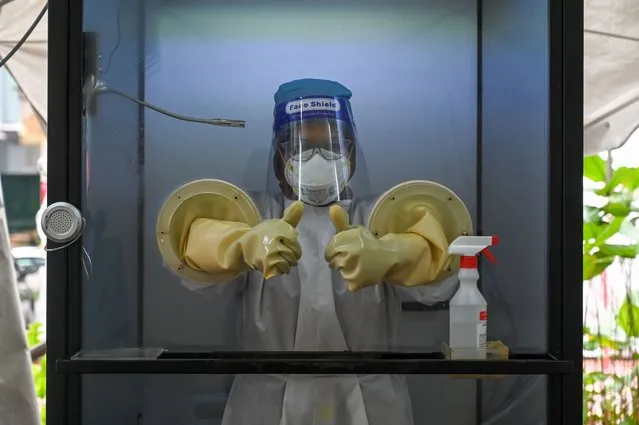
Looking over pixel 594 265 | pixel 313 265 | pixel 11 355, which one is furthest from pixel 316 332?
pixel 594 265

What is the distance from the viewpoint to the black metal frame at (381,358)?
33.7 inches

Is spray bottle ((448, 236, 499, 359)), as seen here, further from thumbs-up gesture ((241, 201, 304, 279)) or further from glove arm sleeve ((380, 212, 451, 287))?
thumbs-up gesture ((241, 201, 304, 279))

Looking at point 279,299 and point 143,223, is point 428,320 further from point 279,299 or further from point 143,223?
point 143,223

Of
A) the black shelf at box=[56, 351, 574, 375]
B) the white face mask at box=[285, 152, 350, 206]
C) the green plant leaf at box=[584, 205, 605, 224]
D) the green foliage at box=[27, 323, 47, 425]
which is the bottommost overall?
the green foliage at box=[27, 323, 47, 425]

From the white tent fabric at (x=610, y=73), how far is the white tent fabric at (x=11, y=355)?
1232mm

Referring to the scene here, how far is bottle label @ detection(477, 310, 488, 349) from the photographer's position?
891 millimetres

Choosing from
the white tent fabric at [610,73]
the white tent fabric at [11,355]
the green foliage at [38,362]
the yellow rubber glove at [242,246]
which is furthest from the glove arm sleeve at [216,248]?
the green foliage at [38,362]

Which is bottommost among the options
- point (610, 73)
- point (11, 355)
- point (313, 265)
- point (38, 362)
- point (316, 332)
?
point (38, 362)

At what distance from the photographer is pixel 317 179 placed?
94 cm

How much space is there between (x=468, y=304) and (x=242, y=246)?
0.33m

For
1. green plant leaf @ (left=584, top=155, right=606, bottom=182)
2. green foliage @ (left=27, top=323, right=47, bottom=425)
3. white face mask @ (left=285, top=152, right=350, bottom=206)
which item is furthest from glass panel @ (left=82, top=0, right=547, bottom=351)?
green foliage @ (left=27, top=323, right=47, bottom=425)

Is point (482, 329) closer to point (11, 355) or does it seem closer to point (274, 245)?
point (274, 245)

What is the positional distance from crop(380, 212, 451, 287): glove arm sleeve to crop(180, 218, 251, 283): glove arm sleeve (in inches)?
7.9

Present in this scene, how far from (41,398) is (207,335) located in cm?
93
